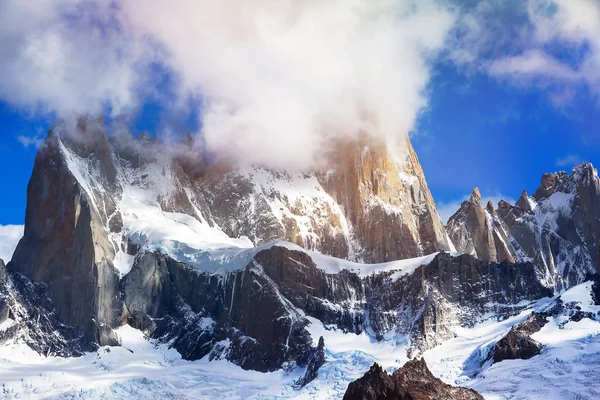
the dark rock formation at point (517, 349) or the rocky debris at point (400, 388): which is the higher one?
the dark rock formation at point (517, 349)

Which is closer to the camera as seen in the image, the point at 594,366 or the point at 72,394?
the point at 594,366

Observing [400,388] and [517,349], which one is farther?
[517,349]

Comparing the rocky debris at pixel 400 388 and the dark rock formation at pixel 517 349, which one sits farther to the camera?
the dark rock formation at pixel 517 349

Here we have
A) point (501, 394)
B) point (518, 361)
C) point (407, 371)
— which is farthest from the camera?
point (518, 361)

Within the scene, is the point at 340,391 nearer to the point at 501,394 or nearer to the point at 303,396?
the point at 303,396

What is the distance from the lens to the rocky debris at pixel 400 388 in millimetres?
143125

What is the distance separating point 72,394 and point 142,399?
37.9 feet

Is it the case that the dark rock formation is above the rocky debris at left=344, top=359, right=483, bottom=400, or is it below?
above

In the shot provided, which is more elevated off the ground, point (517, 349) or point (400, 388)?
point (517, 349)

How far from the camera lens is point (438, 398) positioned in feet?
497

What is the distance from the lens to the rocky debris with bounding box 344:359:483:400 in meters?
143

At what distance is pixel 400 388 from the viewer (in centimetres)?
Answer: 14438

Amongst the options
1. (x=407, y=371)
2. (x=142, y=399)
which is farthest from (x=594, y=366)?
(x=142, y=399)

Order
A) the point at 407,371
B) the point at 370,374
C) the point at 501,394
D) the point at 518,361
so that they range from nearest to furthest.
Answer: the point at 370,374 < the point at 407,371 < the point at 501,394 < the point at 518,361
